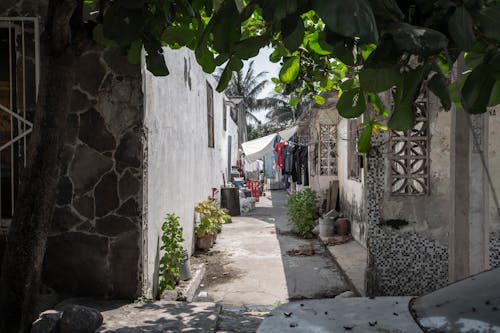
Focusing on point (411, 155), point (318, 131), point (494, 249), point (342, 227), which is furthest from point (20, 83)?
point (318, 131)

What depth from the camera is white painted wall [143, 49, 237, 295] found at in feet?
18.2

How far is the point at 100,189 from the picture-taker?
509 cm

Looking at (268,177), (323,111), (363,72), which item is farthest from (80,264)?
(268,177)

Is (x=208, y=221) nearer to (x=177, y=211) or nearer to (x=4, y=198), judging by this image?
(x=177, y=211)

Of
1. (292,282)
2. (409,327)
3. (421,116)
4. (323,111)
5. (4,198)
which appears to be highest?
(323,111)

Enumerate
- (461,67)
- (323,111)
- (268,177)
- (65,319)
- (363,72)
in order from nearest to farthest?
(363,72)
(65,319)
(461,67)
(323,111)
(268,177)

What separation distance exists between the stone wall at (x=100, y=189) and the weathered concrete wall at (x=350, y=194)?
180 inches

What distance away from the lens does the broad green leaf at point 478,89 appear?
1332 millimetres

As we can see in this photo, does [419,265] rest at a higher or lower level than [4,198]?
lower

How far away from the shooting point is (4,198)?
5379mm

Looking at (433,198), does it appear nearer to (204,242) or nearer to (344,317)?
(344,317)

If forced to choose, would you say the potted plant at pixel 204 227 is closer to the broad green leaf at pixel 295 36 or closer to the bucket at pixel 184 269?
the bucket at pixel 184 269

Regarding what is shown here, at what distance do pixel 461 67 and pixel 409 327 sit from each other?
2981mm

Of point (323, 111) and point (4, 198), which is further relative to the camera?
point (323, 111)
